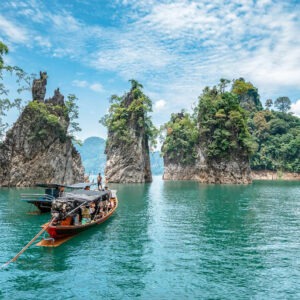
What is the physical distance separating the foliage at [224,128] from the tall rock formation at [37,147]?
1596 inches

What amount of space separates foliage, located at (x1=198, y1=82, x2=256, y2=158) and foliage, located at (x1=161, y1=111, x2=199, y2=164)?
23.8 metres

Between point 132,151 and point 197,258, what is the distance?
7662cm

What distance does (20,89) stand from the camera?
68.2 metres

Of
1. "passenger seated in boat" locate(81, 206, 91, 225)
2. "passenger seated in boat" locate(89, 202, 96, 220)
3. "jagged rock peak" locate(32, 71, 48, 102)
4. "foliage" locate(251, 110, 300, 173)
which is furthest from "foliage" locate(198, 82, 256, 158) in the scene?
"passenger seated in boat" locate(81, 206, 91, 225)

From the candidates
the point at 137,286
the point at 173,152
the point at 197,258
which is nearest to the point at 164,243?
the point at 197,258

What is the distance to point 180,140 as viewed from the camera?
118 metres

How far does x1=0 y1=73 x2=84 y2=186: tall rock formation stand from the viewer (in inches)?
2677

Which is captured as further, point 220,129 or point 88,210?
point 220,129

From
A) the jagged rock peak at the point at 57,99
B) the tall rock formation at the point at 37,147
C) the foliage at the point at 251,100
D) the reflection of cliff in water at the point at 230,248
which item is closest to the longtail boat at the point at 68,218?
the reflection of cliff in water at the point at 230,248

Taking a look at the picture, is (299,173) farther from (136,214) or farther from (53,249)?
(53,249)

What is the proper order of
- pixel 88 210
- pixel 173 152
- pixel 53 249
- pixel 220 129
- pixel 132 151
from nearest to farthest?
pixel 53 249 → pixel 88 210 → pixel 220 129 → pixel 132 151 → pixel 173 152

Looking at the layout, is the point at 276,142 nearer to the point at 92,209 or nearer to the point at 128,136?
the point at 128,136

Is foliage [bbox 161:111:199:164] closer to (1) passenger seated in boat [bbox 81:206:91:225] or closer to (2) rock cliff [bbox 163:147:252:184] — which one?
(2) rock cliff [bbox 163:147:252:184]

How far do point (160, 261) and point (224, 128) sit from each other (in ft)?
241
